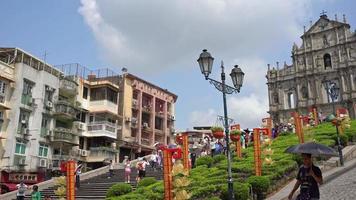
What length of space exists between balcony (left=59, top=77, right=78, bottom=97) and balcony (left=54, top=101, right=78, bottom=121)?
192cm

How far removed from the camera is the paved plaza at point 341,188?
1550 centimetres

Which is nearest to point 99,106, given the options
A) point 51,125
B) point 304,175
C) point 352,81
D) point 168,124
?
point 51,125

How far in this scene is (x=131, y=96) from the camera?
55.7 meters

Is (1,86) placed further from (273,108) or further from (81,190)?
(273,108)

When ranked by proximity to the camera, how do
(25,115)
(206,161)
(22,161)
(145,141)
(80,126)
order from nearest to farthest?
(206,161), (22,161), (25,115), (80,126), (145,141)

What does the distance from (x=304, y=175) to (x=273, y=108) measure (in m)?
60.7

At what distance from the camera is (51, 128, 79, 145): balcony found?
140 ft

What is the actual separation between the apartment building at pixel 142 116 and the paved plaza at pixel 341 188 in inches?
1392

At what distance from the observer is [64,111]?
4372 centimetres

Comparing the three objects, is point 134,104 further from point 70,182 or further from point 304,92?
point 70,182

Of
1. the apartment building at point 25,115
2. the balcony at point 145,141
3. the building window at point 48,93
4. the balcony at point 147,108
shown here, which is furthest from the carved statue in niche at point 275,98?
the building window at point 48,93

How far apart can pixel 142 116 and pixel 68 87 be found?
15080 mm

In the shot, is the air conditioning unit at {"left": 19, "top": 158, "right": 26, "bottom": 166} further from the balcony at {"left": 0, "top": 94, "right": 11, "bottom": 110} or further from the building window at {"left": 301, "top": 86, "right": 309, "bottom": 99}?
the building window at {"left": 301, "top": 86, "right": 309, "bottom": 99}

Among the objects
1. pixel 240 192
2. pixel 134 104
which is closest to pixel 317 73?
pixel 134 104
